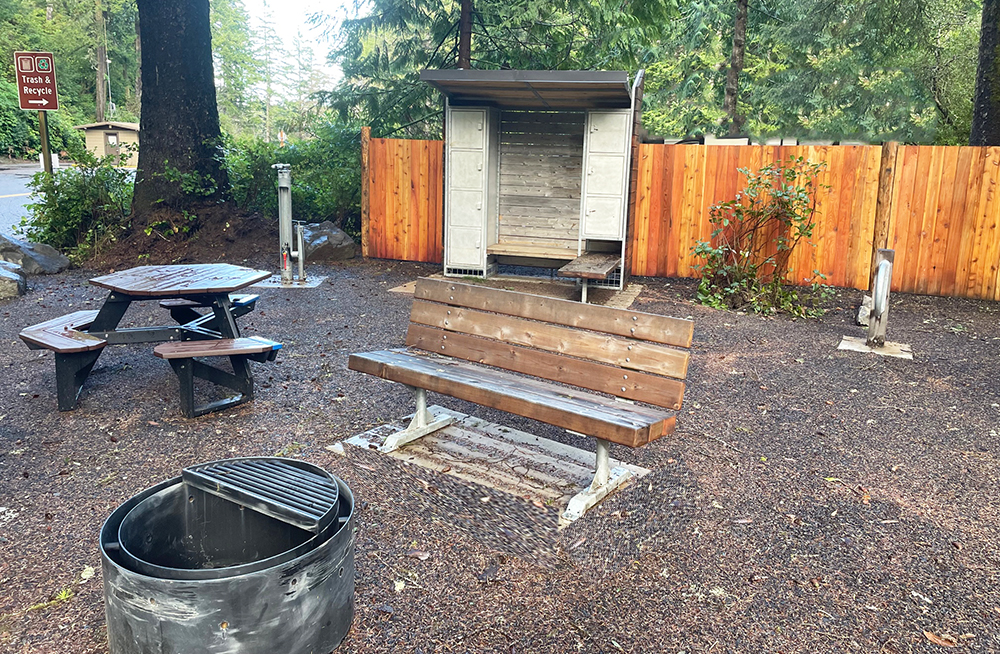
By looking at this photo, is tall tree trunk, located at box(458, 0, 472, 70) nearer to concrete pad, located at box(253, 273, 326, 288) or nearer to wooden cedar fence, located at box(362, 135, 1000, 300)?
wooden cedar fence, located at box(362, 135, 1000, 300)

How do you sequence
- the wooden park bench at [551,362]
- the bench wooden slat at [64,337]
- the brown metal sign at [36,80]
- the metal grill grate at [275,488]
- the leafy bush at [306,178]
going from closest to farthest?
the metal grill grate at [275,488], the wooden park bench at [551,362], the bench wooden slat at [64,337], the brown metal sign at [36,80], the leafy bush at [306,178]

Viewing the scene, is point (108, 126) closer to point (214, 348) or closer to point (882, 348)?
point (214, 348)

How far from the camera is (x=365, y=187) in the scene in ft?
37.6

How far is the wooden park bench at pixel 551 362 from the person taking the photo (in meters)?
3.59

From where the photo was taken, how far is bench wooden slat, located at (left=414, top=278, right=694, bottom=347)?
3668mm

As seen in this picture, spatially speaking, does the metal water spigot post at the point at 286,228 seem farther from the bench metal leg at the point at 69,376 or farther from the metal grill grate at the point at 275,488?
the metal grill grate at the point at 275,488

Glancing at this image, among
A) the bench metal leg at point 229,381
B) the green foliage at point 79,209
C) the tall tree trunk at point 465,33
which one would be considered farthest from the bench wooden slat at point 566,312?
the tall tree trunk at point 465,33

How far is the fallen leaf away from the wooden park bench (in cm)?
125

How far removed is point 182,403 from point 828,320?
6.56 meters

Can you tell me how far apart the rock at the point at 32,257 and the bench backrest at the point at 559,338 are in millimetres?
7576

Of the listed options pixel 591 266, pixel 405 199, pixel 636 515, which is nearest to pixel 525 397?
pixel 636 515

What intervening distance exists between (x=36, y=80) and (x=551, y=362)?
998 cm

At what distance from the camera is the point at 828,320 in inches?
324

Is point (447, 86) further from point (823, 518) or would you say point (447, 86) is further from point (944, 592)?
point (944, 592)
